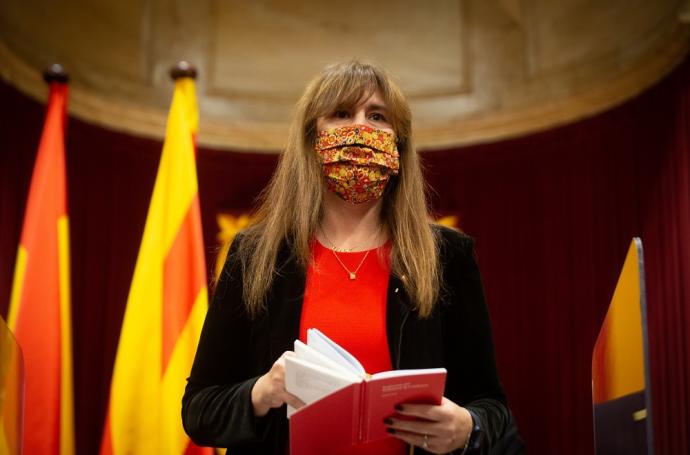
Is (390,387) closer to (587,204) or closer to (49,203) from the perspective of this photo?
(49,203)

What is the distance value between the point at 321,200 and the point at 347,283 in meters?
0.26

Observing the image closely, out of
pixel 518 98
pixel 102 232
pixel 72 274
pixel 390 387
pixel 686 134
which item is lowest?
pixel 390 387

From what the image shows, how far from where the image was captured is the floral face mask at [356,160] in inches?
69.4

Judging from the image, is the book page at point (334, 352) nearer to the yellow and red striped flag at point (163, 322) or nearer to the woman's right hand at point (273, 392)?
the woman's right hand at point (273, 392)

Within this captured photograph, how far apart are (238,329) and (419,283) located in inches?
17.1

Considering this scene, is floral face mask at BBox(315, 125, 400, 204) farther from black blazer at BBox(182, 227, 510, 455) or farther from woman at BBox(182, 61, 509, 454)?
black blazer at BBox(182, 227, 510, 455)

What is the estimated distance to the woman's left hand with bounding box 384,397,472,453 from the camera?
1.39m

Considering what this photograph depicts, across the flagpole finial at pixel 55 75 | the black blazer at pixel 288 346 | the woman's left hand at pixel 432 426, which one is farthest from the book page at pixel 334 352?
the flagpole finial at pixel 55 75

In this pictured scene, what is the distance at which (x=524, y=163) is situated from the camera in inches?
188

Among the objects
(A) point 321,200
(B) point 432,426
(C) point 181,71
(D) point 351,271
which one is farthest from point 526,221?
(B) point 432,426

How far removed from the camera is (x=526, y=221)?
15.5 feet

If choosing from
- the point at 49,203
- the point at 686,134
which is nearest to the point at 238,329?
the point at 49,203

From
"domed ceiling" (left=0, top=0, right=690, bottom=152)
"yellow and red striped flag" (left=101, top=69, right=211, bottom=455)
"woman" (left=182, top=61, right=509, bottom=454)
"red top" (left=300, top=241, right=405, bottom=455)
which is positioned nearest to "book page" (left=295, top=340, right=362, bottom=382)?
"woman" (left=182, top=61, right=509, bottom=454)

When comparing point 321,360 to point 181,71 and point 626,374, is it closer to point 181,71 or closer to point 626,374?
point 626,374
